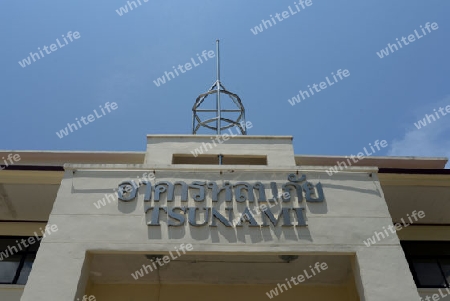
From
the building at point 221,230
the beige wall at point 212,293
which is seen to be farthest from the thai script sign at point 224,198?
the beige wall at point 212,293

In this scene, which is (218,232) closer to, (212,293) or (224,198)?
(224,198)

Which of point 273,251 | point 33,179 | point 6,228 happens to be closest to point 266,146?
point 273,251

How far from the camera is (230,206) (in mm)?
8922

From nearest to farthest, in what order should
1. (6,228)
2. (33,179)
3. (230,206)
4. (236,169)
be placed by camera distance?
(230,206) < (236,169) < (33,179) < (6,228)

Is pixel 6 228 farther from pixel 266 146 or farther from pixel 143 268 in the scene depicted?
pixel 266 146

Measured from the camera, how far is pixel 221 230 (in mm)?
8477

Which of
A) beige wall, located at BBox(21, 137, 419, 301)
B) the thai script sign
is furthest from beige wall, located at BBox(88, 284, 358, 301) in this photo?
the thai script sign

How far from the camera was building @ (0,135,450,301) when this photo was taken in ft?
26.5

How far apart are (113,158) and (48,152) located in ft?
6.88

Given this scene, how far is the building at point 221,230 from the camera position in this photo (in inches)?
318

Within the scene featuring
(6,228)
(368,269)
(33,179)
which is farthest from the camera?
(6,228)

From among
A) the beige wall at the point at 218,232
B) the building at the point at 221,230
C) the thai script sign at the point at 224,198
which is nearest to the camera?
the beige wall at the point at 218,232

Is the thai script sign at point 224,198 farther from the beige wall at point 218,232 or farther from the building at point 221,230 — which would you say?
the beige wall at point 218,232

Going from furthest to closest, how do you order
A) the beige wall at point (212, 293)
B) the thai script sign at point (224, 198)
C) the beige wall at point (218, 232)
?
1. the beige wall at point (212, 293)
2. the thai script sign at point (224, 198)
3. the beige wall at point (218, 232)
